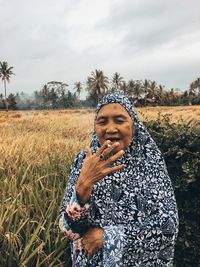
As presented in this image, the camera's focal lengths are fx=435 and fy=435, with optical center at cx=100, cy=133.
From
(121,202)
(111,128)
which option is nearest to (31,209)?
(121,202)

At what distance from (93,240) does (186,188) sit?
1670mm

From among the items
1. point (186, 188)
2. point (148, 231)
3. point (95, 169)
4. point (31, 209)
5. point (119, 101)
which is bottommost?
point (31, 209)

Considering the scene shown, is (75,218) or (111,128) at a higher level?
(111,128)

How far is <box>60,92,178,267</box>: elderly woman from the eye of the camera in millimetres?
2049

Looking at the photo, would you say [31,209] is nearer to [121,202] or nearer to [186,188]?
[186,188]

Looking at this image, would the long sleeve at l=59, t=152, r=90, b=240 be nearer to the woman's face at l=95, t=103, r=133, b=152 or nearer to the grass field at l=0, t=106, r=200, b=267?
the woman's face at l=95, t=103, r=133, b=152

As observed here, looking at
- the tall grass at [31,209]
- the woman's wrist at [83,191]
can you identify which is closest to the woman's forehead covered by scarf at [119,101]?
the woman's wrist at [83,191]

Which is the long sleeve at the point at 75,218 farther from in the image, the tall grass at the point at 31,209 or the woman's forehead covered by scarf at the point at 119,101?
the tall grass at the point at 31,209

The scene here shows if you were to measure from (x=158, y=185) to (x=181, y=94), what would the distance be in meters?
72.9

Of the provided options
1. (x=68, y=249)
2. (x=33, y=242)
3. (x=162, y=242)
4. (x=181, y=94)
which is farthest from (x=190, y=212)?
(x=181, y=94)

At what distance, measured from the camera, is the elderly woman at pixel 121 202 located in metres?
2.05

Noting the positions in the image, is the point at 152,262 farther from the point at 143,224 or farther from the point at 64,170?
the point at 64,170

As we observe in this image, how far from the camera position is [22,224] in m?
3.21

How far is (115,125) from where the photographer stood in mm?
2189
